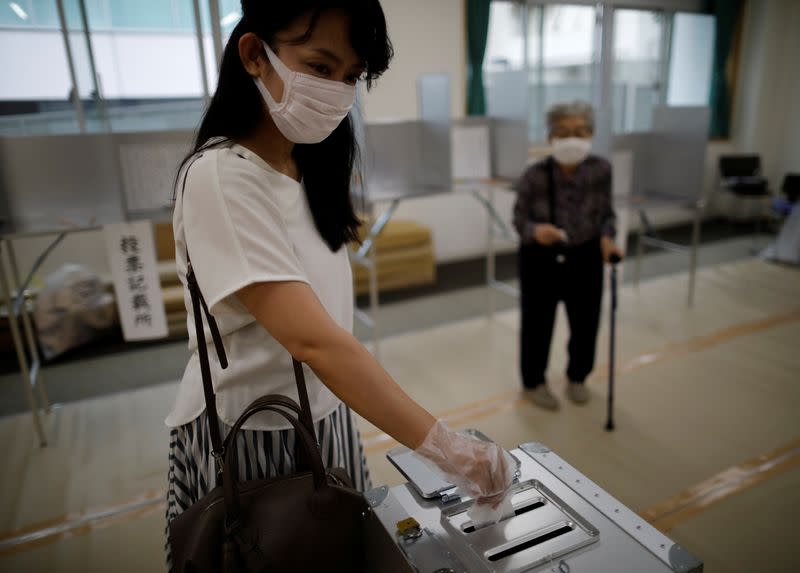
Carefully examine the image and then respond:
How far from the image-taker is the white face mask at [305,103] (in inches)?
29.2

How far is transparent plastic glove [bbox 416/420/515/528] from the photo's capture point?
723 mm

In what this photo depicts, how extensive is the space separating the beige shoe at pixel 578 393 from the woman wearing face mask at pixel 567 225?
0.84ft

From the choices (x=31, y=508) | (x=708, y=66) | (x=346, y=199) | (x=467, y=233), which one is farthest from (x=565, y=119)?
(x=708, y=66)

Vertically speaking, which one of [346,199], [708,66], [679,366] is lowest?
[679,366]

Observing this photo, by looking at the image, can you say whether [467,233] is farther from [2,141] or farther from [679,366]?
[2,141]

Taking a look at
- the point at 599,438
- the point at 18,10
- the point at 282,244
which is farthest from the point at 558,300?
the point at 18,10

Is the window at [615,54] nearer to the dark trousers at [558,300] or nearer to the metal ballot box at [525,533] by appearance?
the dark trousers at [558,300]

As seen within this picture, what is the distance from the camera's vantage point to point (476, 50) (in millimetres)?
4766

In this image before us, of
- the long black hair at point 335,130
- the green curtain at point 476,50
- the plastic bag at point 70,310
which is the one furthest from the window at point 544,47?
the long black hair at point 335,130

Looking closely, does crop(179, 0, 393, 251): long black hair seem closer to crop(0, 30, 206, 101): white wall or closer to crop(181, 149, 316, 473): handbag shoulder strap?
crop(181, 149, 316, 473): handbag shoulder strap

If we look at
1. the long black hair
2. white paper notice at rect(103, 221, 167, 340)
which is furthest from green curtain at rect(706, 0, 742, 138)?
the long black hair

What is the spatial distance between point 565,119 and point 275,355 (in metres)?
1.95

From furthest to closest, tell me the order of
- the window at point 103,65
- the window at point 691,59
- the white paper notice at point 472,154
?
the window at point 691,59 < the white paper notice at point 472,154 < the window at point 103,65

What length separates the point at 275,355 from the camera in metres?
0.80
